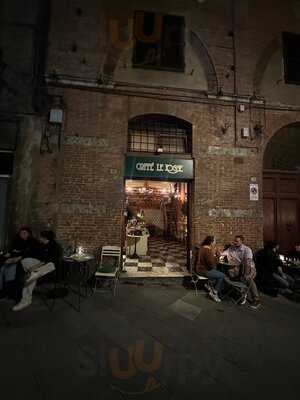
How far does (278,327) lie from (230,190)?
3.87 metres

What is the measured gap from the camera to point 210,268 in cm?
527

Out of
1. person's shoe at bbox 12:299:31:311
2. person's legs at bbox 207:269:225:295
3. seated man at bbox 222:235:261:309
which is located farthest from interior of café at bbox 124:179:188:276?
person's shoe at bbox 12:299:31:311

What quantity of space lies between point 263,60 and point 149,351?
9090 millimetres

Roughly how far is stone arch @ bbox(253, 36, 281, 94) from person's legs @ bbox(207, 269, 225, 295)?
6148 mm

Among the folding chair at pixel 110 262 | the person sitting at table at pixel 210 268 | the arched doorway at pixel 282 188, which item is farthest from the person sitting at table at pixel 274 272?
the folding chair at pixel 110 262

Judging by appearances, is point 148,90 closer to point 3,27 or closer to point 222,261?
point 3,27

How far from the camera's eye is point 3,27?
21.8ft

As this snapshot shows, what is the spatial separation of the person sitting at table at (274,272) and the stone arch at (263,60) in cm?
531

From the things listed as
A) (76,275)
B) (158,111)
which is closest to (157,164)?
(158,111)

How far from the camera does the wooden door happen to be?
7.38 metres

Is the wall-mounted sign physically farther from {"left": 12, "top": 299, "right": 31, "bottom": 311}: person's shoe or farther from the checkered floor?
{"left": 12, "top": 299, "right": 31, "bottom": 311}: person's shoe

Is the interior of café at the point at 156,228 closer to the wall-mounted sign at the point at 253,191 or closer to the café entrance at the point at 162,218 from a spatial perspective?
the café entrance at the point at 162,218

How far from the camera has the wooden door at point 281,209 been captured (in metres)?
7.38

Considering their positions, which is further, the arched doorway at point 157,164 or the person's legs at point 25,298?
the arched doorway at point 157,164
